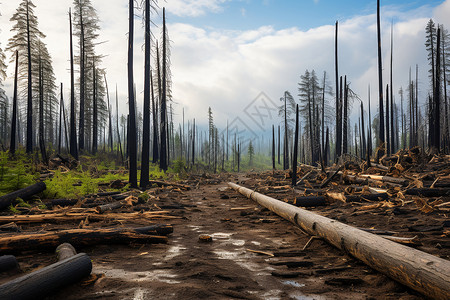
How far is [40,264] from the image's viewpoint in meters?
3.15

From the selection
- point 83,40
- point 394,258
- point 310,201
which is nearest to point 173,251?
A: point 394,258

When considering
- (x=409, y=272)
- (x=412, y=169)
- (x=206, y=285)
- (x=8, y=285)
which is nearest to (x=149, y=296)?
(x=206, y=285)

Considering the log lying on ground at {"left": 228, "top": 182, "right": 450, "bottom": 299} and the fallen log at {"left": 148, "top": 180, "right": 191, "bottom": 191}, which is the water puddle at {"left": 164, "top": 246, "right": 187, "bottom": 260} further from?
the fallen log at {"left": 148, "top": 180, "right": 191, "bottom": 191}

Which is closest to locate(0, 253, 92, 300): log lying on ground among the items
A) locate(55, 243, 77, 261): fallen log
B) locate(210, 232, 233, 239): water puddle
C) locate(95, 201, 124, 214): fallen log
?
locate(55, 243, 77, 261): fallen log

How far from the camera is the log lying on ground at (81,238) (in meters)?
3.58

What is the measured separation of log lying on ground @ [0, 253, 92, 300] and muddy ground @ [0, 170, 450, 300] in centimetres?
12

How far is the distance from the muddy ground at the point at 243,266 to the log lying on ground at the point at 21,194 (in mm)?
2298

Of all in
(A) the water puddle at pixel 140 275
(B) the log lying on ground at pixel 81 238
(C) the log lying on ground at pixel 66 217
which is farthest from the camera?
(C) the log lying on ground at pixel 66 217

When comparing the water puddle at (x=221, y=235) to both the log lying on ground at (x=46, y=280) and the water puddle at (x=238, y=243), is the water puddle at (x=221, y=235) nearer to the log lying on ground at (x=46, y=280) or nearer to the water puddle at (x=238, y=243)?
the water puddle at (x=238, y=243)

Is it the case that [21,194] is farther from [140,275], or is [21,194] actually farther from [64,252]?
[140,275]

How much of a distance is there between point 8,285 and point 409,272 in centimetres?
360

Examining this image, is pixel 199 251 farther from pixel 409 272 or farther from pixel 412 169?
pixel 412 169

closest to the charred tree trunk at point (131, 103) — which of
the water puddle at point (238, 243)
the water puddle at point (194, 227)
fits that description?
the water puddle at point (194, 227)

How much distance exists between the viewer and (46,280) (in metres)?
2.25
